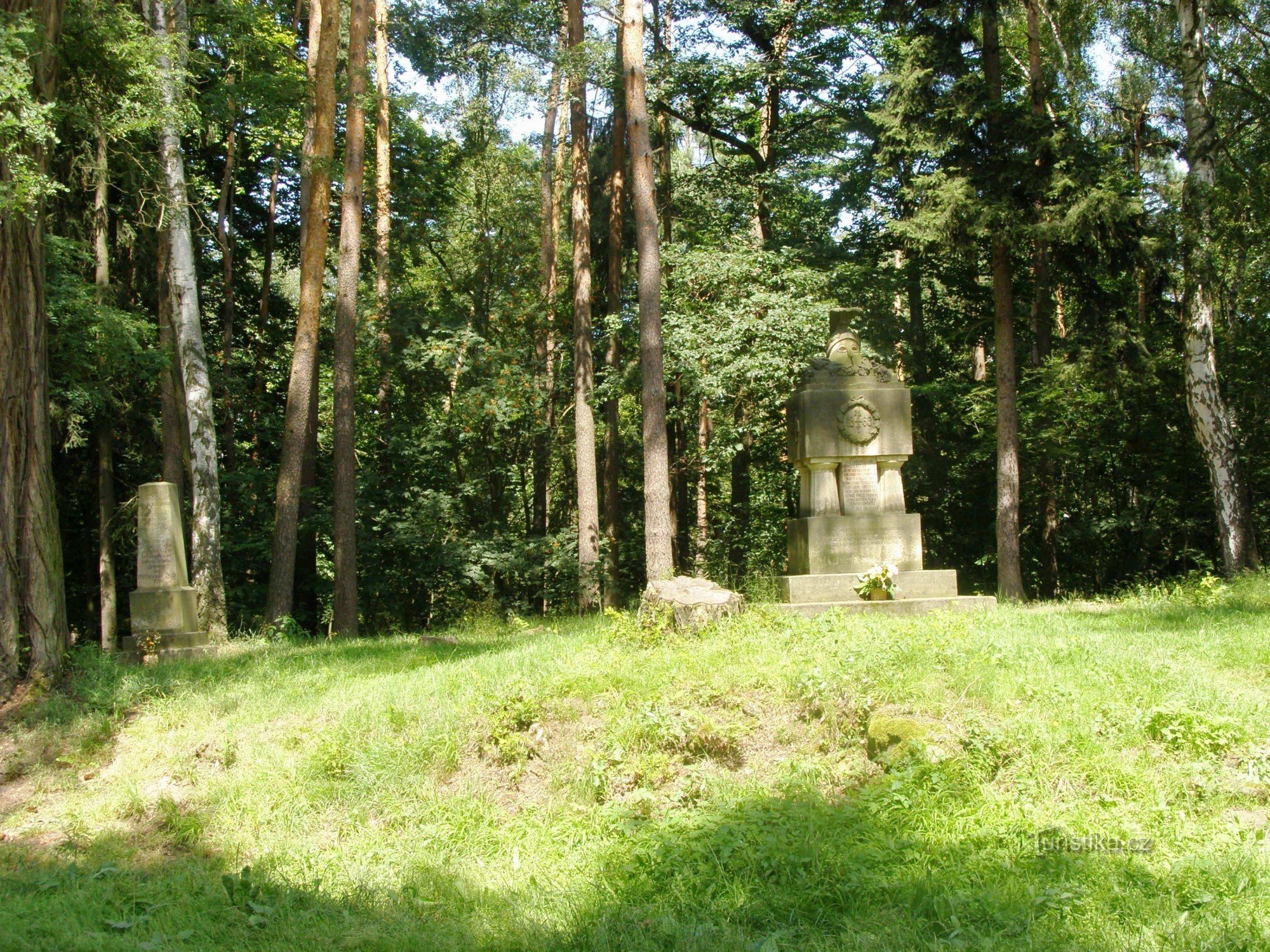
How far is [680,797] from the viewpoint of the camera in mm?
6176

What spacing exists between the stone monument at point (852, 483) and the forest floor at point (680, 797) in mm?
1679

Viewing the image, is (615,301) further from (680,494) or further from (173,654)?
(173,654)

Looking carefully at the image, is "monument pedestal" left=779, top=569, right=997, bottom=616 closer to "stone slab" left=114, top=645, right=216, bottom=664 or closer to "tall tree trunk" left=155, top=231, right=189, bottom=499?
"stone slab" left=114, top=645, right=216, bottom=664

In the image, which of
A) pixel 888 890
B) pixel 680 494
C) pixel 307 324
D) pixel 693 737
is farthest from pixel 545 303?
pixel 888 890

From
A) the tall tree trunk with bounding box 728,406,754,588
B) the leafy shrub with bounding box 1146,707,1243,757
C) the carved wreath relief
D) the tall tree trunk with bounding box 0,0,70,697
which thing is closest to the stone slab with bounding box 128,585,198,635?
the tall tree trunk with bounding box 0,0,70,697

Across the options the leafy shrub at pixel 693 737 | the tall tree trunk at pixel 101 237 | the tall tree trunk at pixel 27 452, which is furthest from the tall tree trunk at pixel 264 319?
the leafy shrub at pixel 693 737

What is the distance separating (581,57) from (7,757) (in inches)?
517

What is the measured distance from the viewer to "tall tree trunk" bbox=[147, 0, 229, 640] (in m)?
14.1

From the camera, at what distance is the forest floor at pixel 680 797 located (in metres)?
4.67

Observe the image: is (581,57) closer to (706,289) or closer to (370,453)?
(706,289)

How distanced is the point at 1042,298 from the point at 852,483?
9.41 meters

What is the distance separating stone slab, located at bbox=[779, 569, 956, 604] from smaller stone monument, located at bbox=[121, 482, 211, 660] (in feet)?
24.1

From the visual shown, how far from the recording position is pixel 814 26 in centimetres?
2120

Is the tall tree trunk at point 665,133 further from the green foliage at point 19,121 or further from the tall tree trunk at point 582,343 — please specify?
the green foliage at point 19,121
